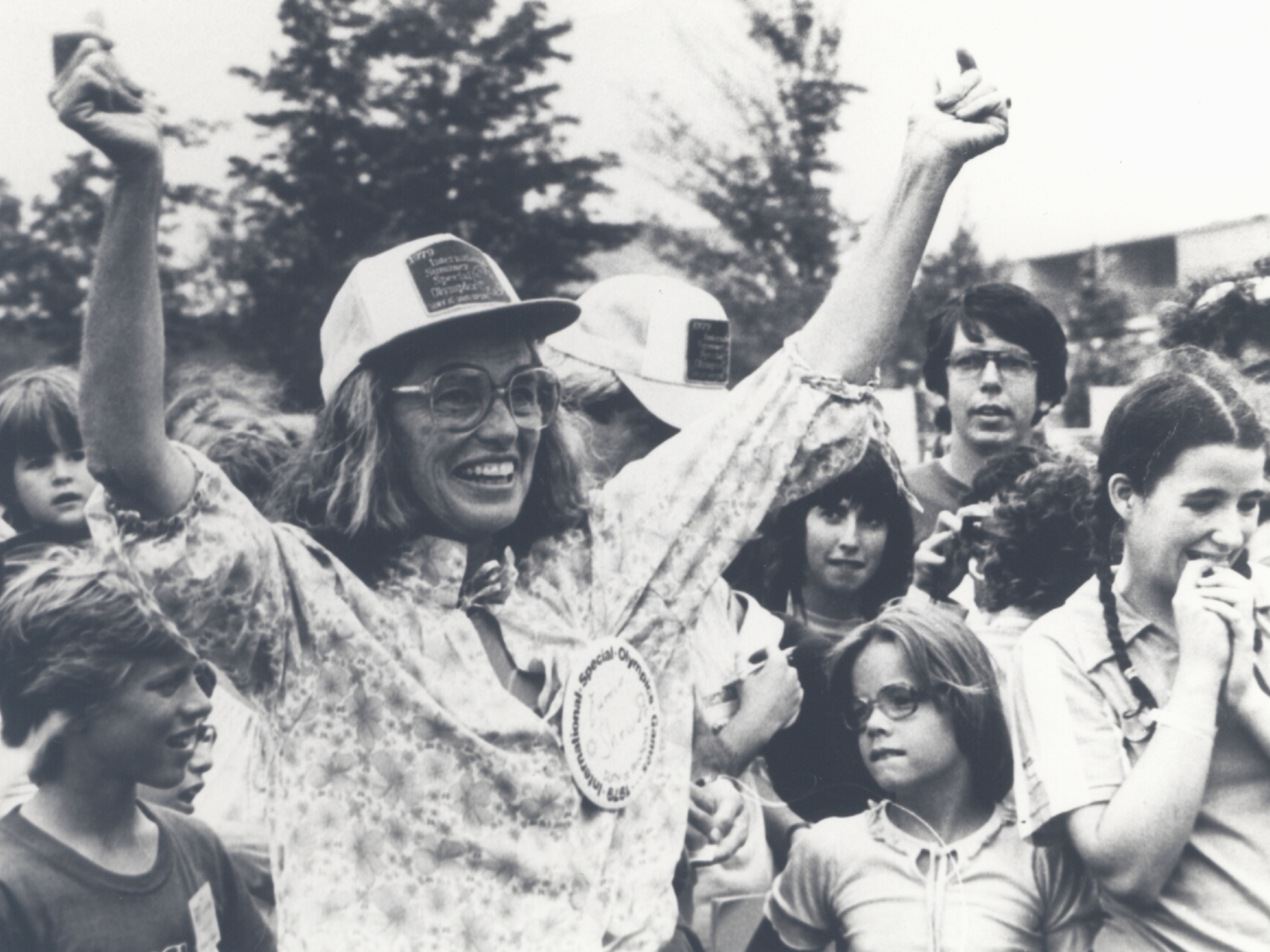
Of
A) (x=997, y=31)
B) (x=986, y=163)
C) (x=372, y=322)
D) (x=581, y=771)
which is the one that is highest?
(x=997, y=31)

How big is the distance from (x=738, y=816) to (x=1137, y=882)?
23.7 inches

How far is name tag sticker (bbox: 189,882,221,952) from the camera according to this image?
2.20 meters

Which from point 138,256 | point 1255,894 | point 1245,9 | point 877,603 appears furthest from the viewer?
point 1245,9

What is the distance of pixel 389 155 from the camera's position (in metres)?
2.88

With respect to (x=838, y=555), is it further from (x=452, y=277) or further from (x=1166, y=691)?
(x=452, y=277)

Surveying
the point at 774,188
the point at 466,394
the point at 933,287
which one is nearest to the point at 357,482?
the point at 466,394

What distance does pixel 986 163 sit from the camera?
3.08 m

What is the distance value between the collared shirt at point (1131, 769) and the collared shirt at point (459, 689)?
51 cm

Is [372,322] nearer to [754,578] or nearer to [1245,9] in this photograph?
[754,578]

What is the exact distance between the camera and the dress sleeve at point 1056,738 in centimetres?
218

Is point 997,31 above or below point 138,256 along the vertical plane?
above

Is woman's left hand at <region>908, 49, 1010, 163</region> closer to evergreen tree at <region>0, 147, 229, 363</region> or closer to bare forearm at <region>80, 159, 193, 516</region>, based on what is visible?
bare forearm at <region>80, 159, 193, 516</region>

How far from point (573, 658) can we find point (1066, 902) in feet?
3.07

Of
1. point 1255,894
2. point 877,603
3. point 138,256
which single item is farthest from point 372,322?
point 1255,894
